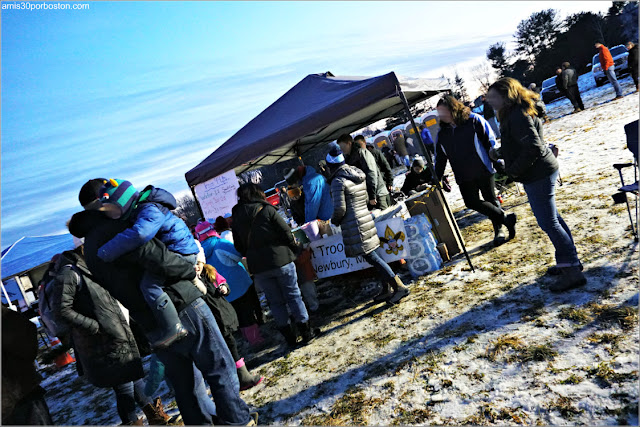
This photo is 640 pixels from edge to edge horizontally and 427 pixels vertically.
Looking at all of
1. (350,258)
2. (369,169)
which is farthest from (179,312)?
(369,169)

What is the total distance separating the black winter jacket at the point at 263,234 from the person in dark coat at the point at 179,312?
128cm

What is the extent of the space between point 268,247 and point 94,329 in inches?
66.2

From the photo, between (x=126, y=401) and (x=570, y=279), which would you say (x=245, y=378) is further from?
(x=570, y=279)

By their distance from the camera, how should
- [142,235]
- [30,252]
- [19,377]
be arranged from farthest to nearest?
1. [30,252]
2. [142,235]
3. [19,377]

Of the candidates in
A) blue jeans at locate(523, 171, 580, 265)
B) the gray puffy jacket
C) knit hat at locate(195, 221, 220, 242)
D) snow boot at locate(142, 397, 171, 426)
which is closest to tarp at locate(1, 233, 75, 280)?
knit hat at locate(195, 221, 220, 242)

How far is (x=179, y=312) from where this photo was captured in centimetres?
254

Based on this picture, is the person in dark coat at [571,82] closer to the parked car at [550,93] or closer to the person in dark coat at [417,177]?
the person in dark coat at [417,177]

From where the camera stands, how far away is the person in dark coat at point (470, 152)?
4461mm

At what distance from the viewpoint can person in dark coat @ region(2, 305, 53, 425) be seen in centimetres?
198

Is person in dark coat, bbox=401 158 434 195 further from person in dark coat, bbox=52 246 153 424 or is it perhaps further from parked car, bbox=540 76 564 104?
parked car, bbox=540 76 564 104

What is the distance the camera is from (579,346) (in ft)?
8.48

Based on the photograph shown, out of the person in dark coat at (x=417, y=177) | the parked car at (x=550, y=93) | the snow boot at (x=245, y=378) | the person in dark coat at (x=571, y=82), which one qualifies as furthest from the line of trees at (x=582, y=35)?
the snow boot at (x=245, y=378)

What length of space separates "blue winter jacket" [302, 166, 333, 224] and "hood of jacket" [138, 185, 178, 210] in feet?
8.89

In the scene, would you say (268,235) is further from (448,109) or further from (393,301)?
(448,109)
